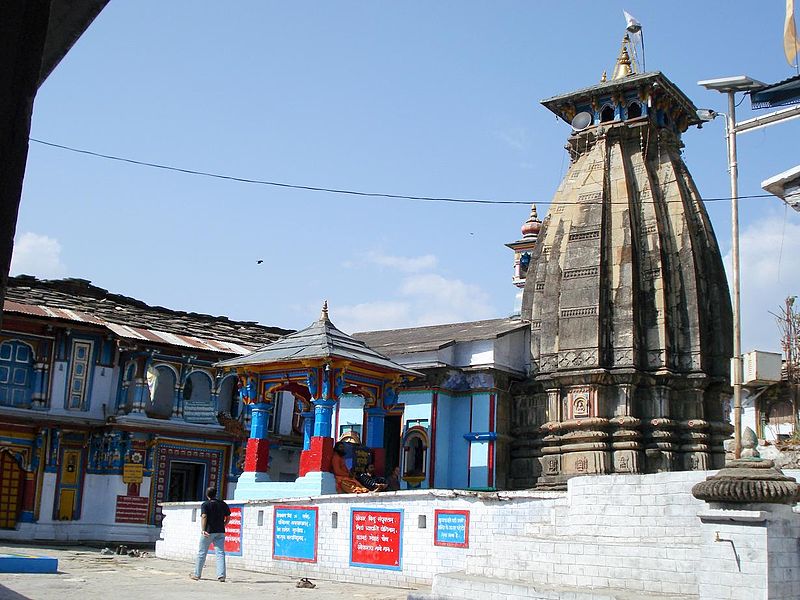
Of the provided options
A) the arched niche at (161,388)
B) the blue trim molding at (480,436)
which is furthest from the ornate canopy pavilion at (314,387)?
the arched niche at (161,388)

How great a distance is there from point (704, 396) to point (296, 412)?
45.2 feet

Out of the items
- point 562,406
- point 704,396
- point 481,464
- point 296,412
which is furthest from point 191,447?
point 704,396

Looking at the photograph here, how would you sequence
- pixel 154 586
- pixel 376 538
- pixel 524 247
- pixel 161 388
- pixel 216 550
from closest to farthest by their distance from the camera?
pixel 154 586
pixel 216 550
pixel 376 538
pixel 161 388
pixel 524 247

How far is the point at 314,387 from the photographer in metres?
20.1

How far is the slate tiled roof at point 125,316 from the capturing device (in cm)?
2716

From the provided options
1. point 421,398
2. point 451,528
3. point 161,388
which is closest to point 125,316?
point 161,388

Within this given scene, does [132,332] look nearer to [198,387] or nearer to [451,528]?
[198,387]

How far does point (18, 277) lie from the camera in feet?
97.4

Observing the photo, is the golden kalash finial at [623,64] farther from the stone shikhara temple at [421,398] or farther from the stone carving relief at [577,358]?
the stone carving relief at [577,358]

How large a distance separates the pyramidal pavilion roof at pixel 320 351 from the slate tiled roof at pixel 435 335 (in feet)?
11.0

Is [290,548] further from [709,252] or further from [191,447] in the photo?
[709,252]

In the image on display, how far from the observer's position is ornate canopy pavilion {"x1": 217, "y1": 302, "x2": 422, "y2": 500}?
64.3 ft

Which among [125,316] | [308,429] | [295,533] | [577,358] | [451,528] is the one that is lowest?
[295,533]

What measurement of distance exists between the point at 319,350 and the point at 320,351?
115mm
